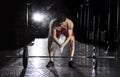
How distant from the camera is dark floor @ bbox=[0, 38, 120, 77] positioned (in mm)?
7902

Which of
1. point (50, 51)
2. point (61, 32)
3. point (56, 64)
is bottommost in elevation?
point (56, 64)

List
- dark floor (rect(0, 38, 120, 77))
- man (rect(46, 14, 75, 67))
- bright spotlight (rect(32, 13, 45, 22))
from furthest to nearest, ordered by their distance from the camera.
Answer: man (rect(46, 14, 75, 67)) → bright spotlight (rect(32, 13, 45, 22)) → dark floor (rect(0, 38, 120, 77))

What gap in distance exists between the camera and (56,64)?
28.0ft

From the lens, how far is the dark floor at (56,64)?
25.9ft

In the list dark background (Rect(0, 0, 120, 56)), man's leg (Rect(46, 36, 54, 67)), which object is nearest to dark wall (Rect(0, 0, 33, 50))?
dark background (Rect(0, 0, 120, 56))

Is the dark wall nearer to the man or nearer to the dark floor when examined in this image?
the dark floor

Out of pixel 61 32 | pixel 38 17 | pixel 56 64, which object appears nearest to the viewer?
pixel 38 17

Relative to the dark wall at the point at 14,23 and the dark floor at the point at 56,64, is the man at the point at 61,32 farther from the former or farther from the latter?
the dark wall at the point at 14,23

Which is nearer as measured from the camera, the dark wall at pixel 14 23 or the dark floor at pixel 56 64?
the dark floor at pixel 56 64

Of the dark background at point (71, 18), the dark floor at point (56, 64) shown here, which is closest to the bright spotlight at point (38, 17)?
the dark background at point (71, 18)

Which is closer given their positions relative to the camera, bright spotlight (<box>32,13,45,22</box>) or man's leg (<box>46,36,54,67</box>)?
bright spotlight (<box>32,13,45,22</box>)

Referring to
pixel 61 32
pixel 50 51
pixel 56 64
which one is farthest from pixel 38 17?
pixel 56 64

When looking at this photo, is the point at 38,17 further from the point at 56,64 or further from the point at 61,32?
the point at 56,64

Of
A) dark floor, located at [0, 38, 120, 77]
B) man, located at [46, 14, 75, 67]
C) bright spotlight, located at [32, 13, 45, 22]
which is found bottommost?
dark floor, located at [0, 38, 120, 77]
